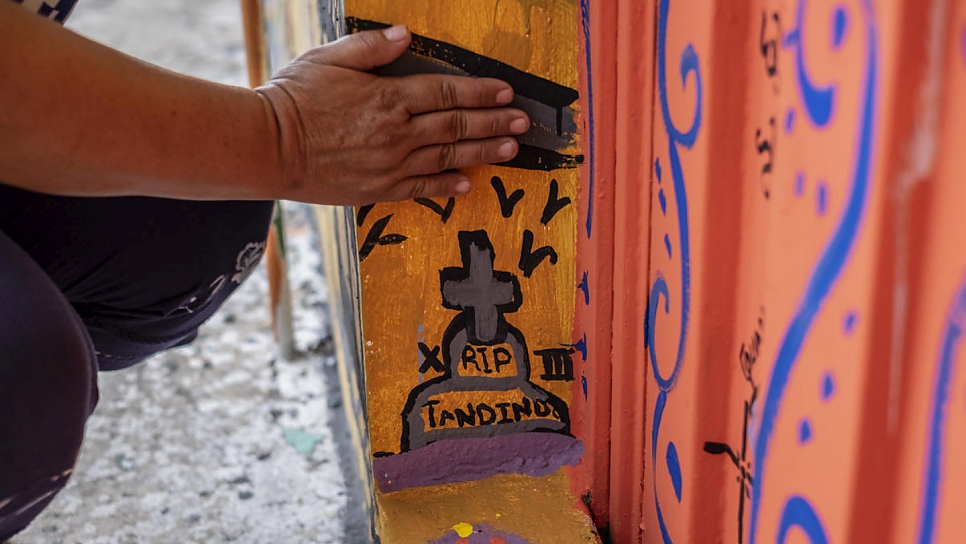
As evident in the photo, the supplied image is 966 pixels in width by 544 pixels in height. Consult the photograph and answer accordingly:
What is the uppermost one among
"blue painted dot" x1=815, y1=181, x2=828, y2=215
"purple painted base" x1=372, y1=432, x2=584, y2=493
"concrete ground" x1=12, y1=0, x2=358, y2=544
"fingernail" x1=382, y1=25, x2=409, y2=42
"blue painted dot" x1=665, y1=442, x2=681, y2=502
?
"fingernail" x1=382, y1=25, x2=409, y2=42

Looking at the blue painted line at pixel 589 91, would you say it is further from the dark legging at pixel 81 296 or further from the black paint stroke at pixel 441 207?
the dark legging at pixel 81 296

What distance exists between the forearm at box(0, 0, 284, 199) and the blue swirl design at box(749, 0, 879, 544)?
2.07 feet

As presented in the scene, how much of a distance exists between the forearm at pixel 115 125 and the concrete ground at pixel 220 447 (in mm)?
1147

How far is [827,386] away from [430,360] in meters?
0.73

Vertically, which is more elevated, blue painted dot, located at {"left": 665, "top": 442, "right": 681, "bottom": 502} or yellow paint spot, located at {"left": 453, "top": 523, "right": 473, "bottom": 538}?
blue painted dot, located at {"left": 665, "top": 442, "right": 681, "bottom": 502}

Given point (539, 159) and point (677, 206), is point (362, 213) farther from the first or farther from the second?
point (677, 206)

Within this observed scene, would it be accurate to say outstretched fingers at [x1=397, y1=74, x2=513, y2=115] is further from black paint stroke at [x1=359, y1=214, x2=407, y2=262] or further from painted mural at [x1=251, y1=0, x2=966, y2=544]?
black paint stroke at [x1=359, y1=214, x2=407, y2=262]

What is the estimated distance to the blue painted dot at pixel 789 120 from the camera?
69cm

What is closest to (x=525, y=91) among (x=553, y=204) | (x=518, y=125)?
(x=518, y=125)

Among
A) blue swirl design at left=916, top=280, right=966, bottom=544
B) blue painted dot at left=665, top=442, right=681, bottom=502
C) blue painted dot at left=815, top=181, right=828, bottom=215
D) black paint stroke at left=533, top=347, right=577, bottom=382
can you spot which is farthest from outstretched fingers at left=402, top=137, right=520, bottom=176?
blue swirl design at left=916, top=280, right=966, bottom=544

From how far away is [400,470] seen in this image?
1358mm

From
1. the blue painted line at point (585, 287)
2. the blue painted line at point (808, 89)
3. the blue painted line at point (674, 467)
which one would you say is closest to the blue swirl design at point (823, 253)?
the blue painted line at point (808, 89)

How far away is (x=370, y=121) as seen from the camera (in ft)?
3.58

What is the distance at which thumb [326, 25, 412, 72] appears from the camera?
3.58 feet
